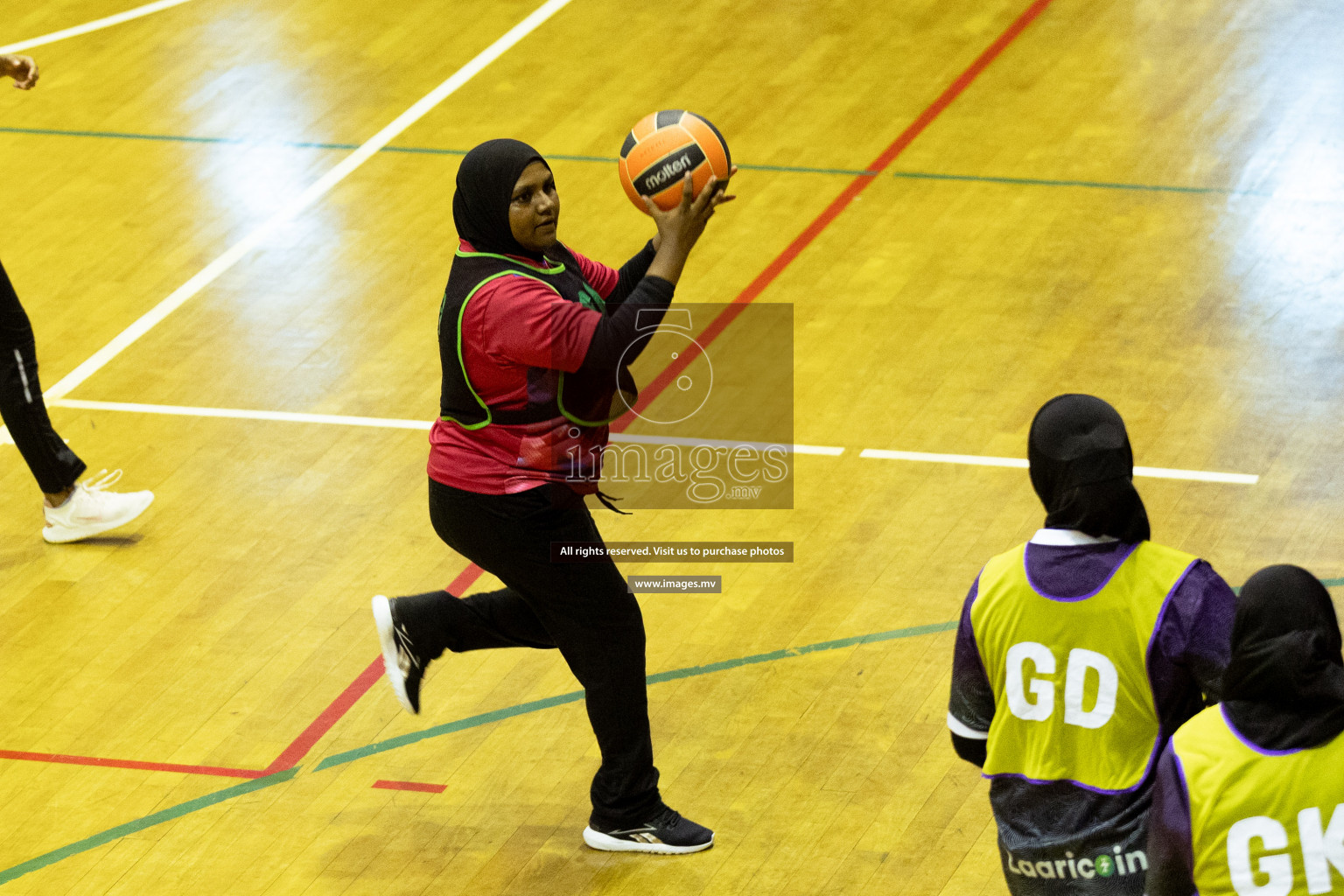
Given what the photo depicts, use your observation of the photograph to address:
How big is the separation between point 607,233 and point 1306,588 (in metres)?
6.86

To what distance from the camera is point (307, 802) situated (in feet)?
19.6

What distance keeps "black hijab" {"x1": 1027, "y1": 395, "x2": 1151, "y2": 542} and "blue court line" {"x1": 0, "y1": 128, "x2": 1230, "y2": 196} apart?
643cm

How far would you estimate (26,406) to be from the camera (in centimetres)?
748

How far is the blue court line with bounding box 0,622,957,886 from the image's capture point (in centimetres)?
578

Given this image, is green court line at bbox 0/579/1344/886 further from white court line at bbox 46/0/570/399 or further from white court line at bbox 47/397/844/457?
white court line at bbox 46/0/570/399

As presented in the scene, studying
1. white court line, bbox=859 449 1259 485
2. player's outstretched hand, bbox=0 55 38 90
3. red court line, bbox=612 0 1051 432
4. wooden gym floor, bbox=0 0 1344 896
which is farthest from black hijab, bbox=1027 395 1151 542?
player's outstretched hand, bbox=0 55 38 90

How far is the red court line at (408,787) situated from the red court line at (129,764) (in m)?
0.42

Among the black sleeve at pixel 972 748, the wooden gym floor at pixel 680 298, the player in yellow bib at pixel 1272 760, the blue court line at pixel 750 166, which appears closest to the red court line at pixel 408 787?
the wooden gym floor at pixel 680 298

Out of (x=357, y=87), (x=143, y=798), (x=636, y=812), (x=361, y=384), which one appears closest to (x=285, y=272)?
(x=361, y=384)

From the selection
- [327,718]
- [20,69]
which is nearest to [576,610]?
[327,718]

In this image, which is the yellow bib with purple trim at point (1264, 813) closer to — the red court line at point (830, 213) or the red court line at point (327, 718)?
the red court line at point (327, 718)

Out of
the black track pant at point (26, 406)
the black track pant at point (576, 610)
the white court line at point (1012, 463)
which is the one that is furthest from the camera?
the white court line at point (1012, 463)

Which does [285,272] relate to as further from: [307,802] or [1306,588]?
[1306,588]

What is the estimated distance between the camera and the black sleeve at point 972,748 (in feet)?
13.7
